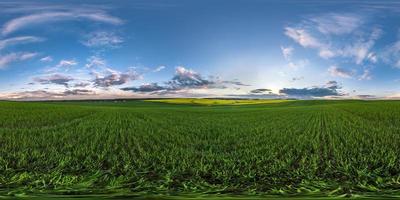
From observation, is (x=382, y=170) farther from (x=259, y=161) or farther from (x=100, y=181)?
(x=100, y=181)

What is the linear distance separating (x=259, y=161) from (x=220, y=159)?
806 mm

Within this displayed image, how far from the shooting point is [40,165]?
6.74 meters

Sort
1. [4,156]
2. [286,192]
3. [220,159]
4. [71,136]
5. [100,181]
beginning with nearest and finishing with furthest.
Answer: [286,192] → [100,181] → [220,159] → [4,156] → [71,136]

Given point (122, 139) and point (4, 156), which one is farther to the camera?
point (122, 139)

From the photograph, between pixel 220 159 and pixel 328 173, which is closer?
pixel 328 173

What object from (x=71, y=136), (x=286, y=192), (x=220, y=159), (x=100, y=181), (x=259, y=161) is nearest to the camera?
(x=286, y=192)

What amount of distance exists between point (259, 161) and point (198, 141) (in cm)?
384

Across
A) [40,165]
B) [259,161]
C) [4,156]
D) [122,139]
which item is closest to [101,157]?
[40,165]

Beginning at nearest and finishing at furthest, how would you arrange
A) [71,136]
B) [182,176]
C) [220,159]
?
1. [182,176]
2. [220,159]
3. [71,136]

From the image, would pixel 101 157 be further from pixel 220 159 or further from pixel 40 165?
pixel 220 159

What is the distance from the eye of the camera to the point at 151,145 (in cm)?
958

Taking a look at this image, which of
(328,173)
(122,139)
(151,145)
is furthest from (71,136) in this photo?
(328,173)

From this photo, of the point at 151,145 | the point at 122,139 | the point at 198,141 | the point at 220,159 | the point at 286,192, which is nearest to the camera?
the point at 286,192

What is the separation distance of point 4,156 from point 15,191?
158 inches
